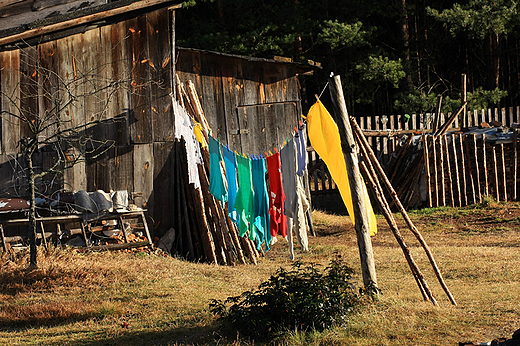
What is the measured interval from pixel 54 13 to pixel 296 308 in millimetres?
8266

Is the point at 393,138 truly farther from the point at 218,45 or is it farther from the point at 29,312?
the point at 29,312

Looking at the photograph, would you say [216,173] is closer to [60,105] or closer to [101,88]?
[101,88]

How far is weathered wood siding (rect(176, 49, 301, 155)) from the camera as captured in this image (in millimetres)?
11516

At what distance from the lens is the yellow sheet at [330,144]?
6461mm

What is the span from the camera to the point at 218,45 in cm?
1909

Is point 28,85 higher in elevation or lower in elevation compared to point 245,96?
higher

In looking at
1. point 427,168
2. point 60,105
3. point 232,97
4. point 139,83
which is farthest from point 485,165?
point 60,105

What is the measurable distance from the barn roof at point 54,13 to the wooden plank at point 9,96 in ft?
1.15

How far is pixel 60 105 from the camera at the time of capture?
10.0 meters

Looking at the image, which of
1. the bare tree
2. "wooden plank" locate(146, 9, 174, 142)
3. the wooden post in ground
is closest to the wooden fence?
"wooden plank" locate(146, 9, 174, 142)

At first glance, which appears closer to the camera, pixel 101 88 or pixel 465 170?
pixel 101 88

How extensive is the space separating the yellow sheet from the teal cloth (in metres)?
1.54

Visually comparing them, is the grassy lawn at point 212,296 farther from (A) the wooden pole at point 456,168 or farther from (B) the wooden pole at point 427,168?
(B) the wooden pole at point 427,168

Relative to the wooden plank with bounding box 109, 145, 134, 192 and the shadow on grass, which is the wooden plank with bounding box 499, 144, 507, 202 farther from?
the shadow on grass
